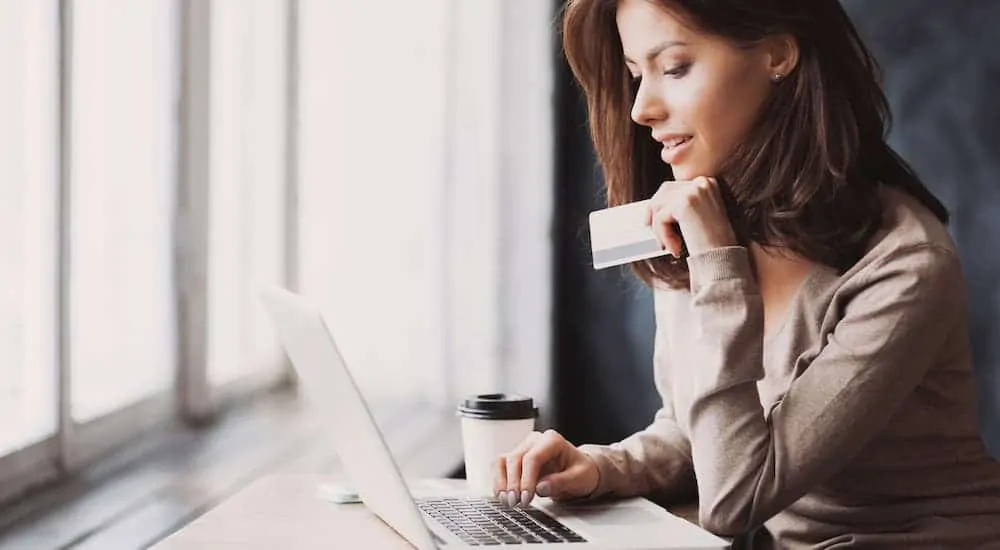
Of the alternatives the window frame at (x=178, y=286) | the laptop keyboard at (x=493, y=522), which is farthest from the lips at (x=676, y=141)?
the window frame at (x=178, y=286)

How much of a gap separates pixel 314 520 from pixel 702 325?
0.44 metres

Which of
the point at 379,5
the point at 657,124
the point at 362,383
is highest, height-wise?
the point at 379,5

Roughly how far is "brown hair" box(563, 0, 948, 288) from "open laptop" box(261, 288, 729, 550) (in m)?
0.34

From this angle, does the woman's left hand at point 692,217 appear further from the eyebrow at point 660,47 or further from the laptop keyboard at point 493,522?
the laptop keyboard at point 493,522

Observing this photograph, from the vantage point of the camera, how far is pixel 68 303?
1739 mm

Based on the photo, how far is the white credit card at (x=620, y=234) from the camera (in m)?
1.59

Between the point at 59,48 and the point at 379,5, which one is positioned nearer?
the point at 59,48

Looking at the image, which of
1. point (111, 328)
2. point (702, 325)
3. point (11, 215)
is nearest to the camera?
point (702, 325)

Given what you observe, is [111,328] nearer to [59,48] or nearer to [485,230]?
[59,48]

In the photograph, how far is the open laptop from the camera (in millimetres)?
1191

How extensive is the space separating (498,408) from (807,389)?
33cm

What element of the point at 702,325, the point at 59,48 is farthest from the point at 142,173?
the point at 702,325

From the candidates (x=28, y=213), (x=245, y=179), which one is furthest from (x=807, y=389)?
(x=245, y=179)

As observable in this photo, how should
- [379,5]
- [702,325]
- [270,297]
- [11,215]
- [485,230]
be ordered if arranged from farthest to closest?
1. [485,230]
2. [379,5]
3. [11,215]
4. [702,325]
5. [270,297]
